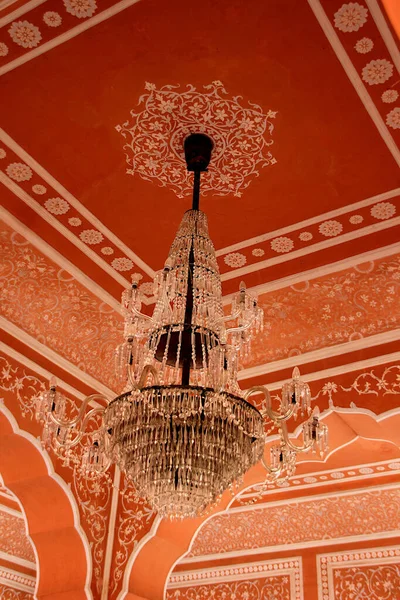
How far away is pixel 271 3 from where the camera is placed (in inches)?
104

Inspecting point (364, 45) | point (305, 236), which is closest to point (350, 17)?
point (364, 45)

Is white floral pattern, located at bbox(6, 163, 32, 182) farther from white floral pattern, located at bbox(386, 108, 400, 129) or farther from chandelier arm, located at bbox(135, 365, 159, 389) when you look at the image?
white floral pattern, located at bbox(386, 108, 400, 129)

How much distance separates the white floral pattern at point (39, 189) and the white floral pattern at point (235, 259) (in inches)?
47.8

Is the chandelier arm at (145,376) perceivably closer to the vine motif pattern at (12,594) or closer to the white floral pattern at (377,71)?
the white floral pattern at (377,71)

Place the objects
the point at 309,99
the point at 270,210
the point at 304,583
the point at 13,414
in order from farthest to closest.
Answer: the point at 304,583 → the point at 13,414 → the point at 270,210 → the point at 309,99

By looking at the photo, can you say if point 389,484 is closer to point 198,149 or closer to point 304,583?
point 304,583

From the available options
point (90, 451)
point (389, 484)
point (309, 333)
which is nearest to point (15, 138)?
point (90, 451)

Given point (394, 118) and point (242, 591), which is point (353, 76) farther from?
point (242, 591)

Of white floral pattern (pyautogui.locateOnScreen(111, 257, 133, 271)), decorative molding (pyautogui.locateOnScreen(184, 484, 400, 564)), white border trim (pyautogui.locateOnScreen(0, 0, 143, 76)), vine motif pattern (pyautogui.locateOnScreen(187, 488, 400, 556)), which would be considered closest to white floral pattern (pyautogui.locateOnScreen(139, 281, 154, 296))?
white floral pattern (pyautogui.locateOnScreen(111, 257, 133, 271))

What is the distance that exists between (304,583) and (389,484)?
59.6 inches

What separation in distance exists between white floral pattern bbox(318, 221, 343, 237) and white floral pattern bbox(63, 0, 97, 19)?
1.81 m

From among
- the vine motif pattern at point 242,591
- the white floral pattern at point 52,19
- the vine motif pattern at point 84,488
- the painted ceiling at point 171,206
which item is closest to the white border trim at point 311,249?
the painted ceiling at point 171,206

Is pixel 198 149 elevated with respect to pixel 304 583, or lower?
elevated

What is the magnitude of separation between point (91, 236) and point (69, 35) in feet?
4.67
